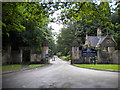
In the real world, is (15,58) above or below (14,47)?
below

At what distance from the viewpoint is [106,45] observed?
3600cm

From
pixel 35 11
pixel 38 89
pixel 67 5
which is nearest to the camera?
pixel 38 89

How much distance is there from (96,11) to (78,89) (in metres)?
4.18

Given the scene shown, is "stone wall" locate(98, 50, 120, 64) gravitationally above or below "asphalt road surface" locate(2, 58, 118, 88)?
below

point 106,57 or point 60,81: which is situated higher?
point 60,81

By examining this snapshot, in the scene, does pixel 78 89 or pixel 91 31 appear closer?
pixel 78 89

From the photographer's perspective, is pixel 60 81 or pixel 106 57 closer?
pixel 60 81

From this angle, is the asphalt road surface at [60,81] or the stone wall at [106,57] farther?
the stone wall at [106,57]

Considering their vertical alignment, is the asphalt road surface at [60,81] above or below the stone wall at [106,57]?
above

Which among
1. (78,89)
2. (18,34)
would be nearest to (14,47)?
(18,34)

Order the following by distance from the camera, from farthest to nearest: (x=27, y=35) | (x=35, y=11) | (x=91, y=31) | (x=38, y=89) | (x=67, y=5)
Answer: (x=91, y=31) < (x=27, y=35) < (x=35, y=11) < (x=67, y=5) < (x=38, y=89)

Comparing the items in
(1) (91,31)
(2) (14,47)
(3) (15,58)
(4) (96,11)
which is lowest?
(3) (15,58)

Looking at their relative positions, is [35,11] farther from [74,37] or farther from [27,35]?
[74,37]

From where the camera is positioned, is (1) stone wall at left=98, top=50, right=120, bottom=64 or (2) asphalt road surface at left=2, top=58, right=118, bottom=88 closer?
(2) asphalt road surface at left=2, top=58, right=118, bottom=88
